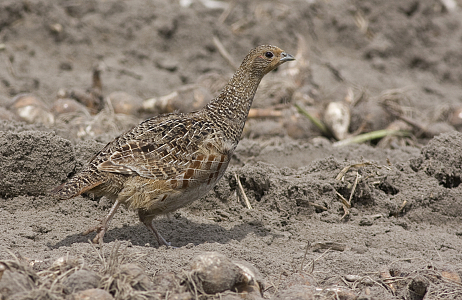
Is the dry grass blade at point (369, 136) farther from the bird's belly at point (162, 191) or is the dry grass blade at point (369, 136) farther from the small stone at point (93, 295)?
the small stone at point (93, 295)

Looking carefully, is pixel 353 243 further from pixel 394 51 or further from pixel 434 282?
pixel 394 51

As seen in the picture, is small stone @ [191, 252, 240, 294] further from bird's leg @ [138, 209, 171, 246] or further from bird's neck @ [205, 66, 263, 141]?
bird's neck @ [205, 66, 263, 141]

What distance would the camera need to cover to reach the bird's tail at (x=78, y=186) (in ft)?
12.9

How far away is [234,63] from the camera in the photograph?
32.9 feet

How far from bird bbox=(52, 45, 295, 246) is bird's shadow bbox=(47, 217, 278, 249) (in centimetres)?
18

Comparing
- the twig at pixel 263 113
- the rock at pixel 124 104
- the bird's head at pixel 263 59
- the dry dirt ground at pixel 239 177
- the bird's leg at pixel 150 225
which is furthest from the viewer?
the twig at pixel 263 113

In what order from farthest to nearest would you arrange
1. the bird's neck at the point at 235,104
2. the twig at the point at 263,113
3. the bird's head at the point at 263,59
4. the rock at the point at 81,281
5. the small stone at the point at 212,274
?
the twig at the point at 263,113 → the bird's head at the point at 263,59 → the bird's neck at the point at 235,104 → the small stone at the point at 212,274 → the rock at the point at 81,281

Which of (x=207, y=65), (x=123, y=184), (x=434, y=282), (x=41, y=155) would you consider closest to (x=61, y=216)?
(x=41, y=155)

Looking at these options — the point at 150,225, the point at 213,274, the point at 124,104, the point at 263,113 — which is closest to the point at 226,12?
the point at 263,113

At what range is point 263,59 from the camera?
499cm

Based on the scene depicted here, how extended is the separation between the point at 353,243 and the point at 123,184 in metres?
2.08

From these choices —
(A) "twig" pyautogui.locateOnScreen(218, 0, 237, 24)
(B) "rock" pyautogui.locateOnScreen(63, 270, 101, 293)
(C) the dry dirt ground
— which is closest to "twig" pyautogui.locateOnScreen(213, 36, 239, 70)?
(C) the dry dirt ground

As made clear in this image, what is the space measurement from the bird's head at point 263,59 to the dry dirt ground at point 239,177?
1064 mm

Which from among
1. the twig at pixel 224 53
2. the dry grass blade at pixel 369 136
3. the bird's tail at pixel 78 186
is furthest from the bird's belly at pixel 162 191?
the twig at pixel 224 53
